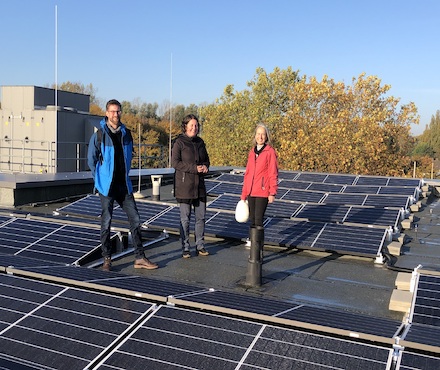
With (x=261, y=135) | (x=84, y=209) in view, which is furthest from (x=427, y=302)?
(x=84, y=209)

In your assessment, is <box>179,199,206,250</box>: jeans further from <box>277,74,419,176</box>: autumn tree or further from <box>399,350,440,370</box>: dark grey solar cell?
<box>277,74,419,176</box>: autumn tree

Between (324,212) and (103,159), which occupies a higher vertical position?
(103,159)

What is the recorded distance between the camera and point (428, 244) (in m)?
8.88

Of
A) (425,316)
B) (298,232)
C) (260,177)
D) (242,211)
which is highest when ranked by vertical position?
(260,177)

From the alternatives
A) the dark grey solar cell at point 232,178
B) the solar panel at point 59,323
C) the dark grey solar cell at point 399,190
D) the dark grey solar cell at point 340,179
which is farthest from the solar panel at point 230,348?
the dark grey solar cell at point 340,179

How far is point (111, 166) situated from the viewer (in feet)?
20.8

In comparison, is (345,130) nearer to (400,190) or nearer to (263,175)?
(400,190)

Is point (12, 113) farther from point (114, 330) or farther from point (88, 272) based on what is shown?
point (114, 330)

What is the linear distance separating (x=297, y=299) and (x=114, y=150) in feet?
10.1

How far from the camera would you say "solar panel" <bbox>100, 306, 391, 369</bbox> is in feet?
11.1

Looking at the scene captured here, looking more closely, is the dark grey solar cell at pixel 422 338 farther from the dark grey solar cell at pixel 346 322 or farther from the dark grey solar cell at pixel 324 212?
the dark grey solar cell at pixel 324 212

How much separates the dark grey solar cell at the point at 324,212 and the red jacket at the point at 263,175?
11.9 feet

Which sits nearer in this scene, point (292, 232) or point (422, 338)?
point (422, 338)

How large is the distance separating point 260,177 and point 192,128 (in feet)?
4.81
